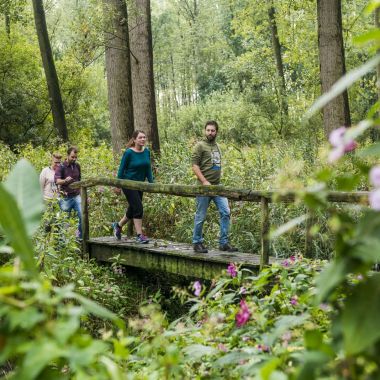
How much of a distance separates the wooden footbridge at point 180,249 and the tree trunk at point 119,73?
3749mm

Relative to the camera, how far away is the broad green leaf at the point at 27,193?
3.85 ft

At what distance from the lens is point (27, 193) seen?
1.23 meters

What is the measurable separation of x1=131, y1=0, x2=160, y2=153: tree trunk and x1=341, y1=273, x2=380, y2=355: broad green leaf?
11.7m

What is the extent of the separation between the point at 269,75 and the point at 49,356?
2173cm

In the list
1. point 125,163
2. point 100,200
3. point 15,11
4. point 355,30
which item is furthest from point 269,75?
point 125,163

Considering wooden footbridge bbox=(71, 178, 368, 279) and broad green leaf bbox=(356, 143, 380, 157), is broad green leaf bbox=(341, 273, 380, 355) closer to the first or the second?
broad green leaf bbox=(356, 143, 380, 157)

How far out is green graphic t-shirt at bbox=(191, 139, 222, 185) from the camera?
23.1ft

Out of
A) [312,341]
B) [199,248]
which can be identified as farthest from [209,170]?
[312,341]

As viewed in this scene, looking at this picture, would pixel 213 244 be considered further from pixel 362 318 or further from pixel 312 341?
pixel 362 318

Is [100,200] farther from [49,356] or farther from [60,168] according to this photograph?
[49,356]

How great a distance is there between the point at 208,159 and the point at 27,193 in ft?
19.3

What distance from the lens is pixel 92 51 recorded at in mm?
13859

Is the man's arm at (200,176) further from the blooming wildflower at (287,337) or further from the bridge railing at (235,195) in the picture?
the blooming wildflower at (287,337)

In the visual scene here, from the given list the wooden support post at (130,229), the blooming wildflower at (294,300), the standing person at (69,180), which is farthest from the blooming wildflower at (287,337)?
the standing person at (69,180)
